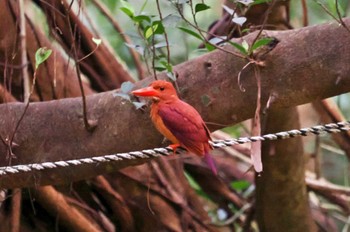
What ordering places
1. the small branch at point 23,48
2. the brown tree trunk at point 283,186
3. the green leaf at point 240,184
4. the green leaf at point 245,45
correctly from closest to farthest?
the green leaf at point 245,45
the small branch at point 23,48
the brown tree trunk at point 283,186
the green leaf at point 240,184

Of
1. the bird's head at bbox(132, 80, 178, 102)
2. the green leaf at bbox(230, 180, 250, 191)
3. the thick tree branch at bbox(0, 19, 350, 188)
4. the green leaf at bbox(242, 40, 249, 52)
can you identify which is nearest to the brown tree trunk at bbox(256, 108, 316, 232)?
the green leaf at bbox(230, 180, 250, 191)

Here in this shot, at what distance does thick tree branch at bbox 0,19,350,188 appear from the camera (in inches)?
69.3

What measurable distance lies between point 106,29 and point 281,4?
61.8 inches

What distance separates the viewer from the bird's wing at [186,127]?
1638 mm

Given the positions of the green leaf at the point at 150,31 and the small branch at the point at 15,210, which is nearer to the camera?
the green leaf at the point at 150,31

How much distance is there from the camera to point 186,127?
5.37ft

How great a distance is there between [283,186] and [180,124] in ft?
3.35

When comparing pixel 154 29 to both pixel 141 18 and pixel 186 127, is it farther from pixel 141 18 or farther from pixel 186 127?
pixel 186 127

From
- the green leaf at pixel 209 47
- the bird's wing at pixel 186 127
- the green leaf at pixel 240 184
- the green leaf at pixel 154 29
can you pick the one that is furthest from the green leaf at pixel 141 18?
the green leaf at pixel 240 184

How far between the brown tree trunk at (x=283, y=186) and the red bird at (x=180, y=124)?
2.78 feet

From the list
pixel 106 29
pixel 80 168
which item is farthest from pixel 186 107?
pixel 106 29

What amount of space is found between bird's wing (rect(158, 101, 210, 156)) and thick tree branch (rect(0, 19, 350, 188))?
236 mm

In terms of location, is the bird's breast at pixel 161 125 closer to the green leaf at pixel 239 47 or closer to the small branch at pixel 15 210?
the green leaf at pixel 239 47

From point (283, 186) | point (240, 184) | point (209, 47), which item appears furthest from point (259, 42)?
point (240, 184)
